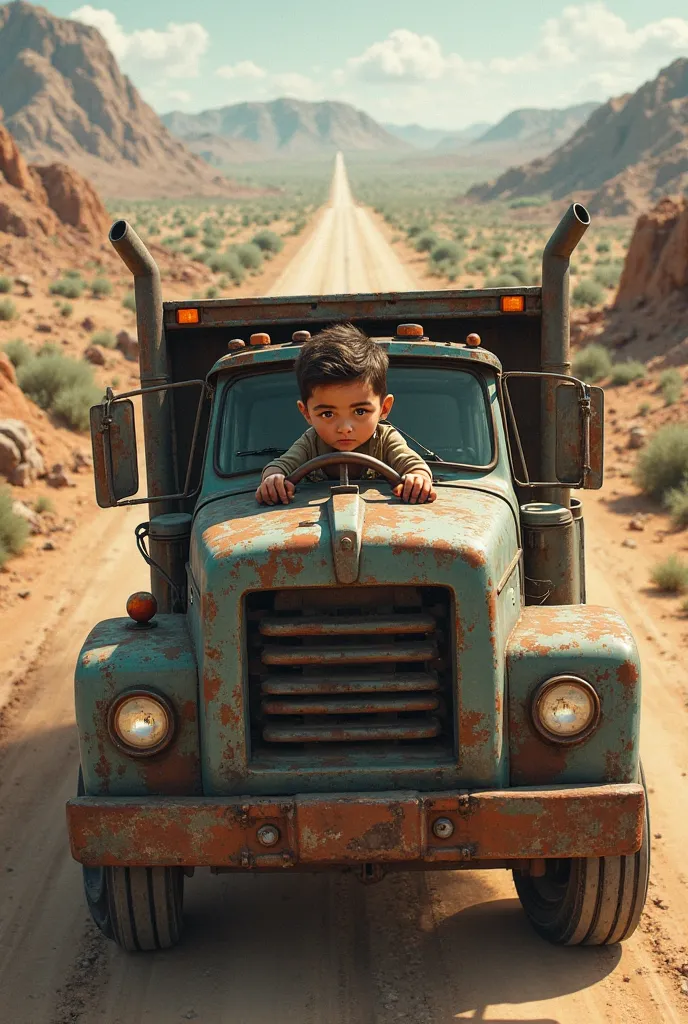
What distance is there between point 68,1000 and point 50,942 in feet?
1.82

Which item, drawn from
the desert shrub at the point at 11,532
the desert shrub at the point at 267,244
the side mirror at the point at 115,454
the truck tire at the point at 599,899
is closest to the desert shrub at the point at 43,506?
the desert shrub at the point at 11,532

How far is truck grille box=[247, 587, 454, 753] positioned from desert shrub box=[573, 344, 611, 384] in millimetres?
17721

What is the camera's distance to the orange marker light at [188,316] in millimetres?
7477

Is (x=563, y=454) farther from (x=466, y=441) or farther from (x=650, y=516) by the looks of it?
(x=650, y=516)

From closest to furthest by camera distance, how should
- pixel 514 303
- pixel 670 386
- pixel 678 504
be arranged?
pixel 514 303 < pixel 678 504 < pixel 670 386

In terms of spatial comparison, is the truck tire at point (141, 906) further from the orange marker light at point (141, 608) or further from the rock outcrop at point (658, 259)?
the rock outcrop at point (658, 259)

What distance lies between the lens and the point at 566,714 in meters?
4.82

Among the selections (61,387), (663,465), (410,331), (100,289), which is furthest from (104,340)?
(410,331)

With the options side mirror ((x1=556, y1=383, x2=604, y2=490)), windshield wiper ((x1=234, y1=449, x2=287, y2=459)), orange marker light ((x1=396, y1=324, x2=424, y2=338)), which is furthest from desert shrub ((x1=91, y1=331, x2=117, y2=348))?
side mirror ((x1=556, y1=383, x2=604, y2=490))

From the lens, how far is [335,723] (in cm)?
488

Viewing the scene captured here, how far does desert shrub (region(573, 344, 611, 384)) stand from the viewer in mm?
22125

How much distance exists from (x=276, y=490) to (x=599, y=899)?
215 centimetres

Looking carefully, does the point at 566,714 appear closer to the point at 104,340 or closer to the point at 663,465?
the point at 663,465

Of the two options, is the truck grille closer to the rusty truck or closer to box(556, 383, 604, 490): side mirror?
the rusty truck
